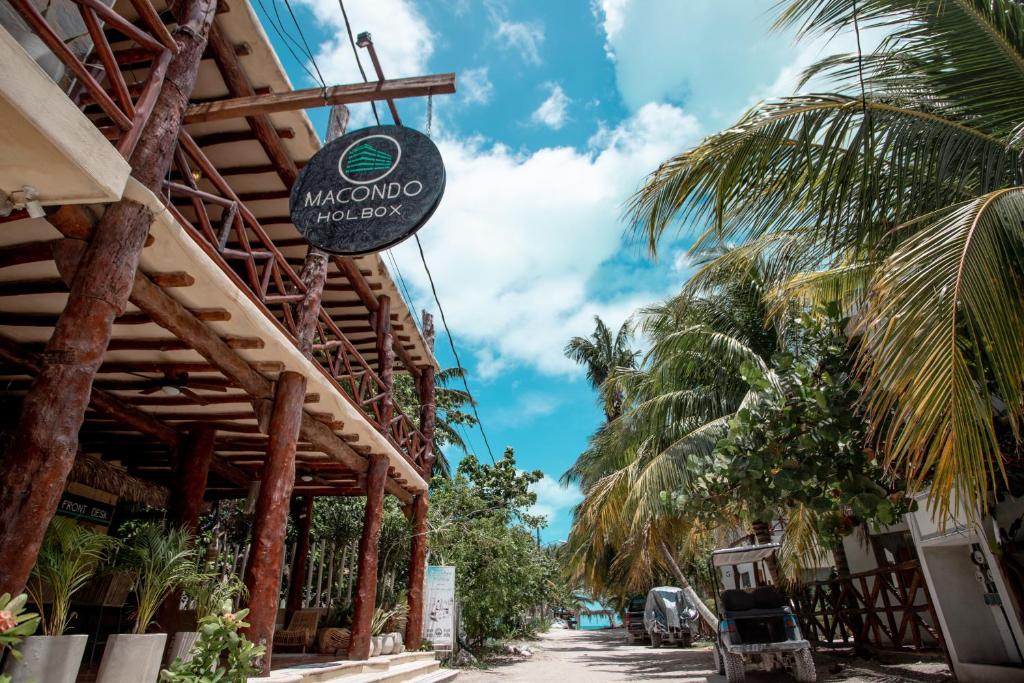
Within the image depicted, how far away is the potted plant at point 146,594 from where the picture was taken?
12.1ft

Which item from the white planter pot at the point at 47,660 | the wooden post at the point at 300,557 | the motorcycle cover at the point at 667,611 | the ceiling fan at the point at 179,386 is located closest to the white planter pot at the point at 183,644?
the white planter pot at the point at 47,660

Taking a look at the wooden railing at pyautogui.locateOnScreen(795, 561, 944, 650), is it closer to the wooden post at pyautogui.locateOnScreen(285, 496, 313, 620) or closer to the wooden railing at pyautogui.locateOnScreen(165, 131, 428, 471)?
the wooden railing at pyautogui.locateOnScreen(165, 131, 428, 471)

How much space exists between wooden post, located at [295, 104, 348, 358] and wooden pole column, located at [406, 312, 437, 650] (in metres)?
5.51

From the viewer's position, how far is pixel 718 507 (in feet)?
24.7

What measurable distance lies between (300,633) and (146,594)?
5.66 m

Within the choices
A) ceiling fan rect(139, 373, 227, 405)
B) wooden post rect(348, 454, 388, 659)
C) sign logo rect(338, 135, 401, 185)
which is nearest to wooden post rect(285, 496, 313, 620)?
wooden post rect(348, 454, 388, 659)

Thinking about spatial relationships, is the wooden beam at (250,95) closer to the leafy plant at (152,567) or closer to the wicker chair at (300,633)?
the leafy plant at (152,567)

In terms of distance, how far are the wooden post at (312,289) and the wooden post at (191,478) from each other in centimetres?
220

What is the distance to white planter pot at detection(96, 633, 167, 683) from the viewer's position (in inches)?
144

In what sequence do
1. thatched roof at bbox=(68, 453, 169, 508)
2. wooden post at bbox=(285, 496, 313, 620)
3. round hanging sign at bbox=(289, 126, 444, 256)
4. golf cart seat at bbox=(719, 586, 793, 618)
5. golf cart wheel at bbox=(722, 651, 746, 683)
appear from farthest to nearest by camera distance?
wooden post at bbox=(285, 496, 313, 620) → golf cart seat at bbox=(719, 586, 793, 618) → golf cart wheel at bbox=(722, 651, 746, 683) → thatched roof at bbox=(68, 453, 169, 508) → round hanging sign at bbox=(289, 126, 444, 256)

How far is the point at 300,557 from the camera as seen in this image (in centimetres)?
1080

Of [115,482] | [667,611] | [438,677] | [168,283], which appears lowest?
[438,677]

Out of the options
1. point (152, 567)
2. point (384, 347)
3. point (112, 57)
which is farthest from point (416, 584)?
point (112, 57)

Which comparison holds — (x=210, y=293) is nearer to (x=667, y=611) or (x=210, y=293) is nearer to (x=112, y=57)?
(x=112, y=57)
